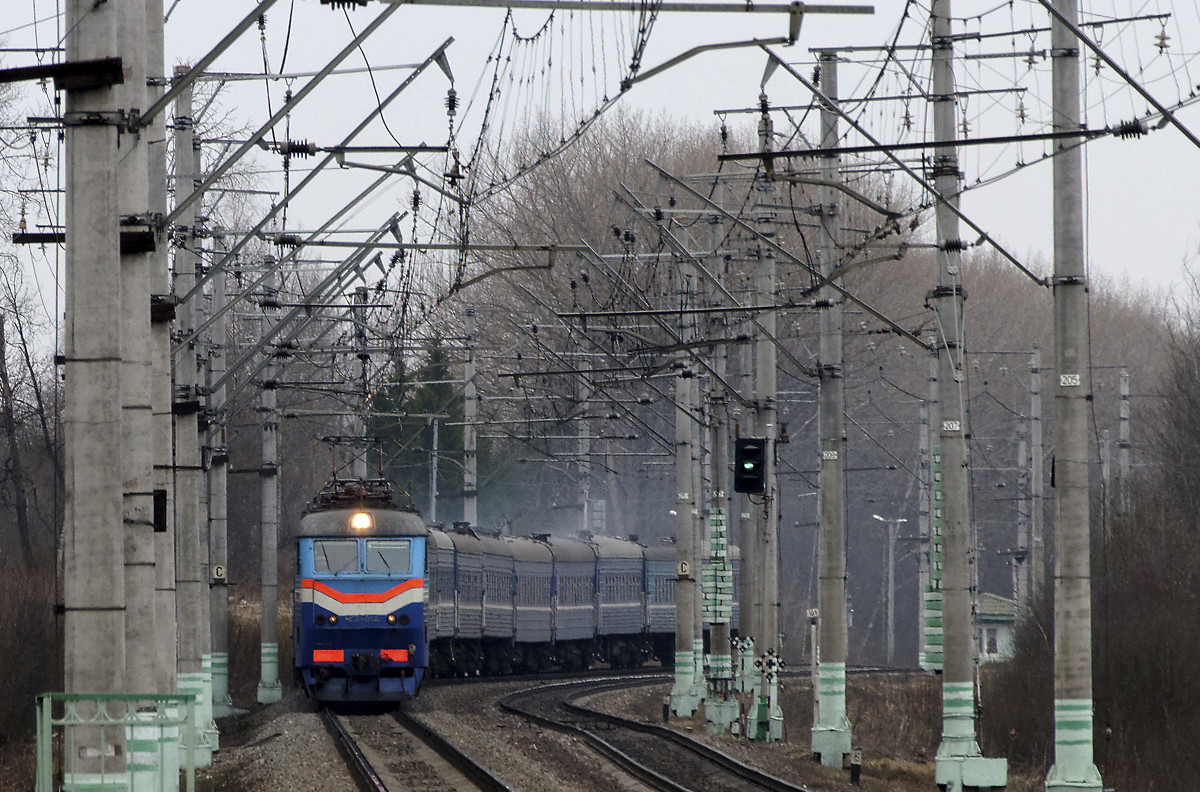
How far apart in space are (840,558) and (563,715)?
7.69 meters

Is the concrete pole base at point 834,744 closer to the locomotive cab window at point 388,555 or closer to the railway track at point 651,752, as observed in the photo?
the railway track at point 651,752

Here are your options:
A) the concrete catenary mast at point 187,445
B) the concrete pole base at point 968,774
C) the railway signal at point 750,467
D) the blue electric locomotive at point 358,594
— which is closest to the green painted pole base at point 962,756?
the concrete pole base at point 968,774

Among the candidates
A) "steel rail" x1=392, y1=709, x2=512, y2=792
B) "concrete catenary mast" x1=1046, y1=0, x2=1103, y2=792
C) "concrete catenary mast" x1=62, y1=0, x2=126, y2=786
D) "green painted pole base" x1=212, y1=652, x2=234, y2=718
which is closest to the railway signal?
"steel rail" x1=392, y1=709, x2=512, y2=792

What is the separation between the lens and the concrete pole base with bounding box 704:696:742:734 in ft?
85.4

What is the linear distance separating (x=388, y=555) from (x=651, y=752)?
6.17 meters

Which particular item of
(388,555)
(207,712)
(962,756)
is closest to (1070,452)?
(962,756)

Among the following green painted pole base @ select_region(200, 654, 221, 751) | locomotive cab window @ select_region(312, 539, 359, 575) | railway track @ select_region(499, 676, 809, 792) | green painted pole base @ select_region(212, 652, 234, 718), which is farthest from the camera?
green painted pole base @ select_region(212, 652, 234, 718)

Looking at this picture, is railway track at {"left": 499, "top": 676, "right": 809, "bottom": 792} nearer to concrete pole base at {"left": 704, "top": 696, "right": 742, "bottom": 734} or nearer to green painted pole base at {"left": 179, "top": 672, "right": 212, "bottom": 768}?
concrete pole base at {"left": 704, "top": 696, "right": 742, "bottom": 734}

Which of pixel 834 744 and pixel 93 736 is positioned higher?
pixel 93 736

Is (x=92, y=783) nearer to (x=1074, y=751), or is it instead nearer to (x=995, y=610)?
(x=1074, y=751)

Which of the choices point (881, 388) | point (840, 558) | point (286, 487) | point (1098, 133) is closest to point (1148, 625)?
point (840, 558)

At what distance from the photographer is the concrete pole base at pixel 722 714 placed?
85.4ft

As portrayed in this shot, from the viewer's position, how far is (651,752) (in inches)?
864

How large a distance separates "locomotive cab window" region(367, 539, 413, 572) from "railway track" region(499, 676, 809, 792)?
2964 millimetres
